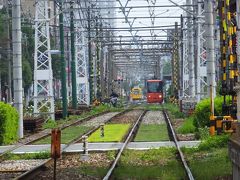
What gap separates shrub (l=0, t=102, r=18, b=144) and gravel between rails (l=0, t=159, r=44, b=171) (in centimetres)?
583

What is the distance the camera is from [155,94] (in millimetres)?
90375

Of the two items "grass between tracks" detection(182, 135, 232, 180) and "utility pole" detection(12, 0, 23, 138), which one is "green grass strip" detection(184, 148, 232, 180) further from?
"utility pole" detection(12, 0, 23, 138)

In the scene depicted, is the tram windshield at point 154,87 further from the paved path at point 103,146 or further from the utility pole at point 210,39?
the paved path at point 103,146

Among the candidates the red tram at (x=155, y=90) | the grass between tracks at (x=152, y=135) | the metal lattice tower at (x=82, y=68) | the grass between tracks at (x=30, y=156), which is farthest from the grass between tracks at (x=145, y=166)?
the red tram at (x=155, y=90)

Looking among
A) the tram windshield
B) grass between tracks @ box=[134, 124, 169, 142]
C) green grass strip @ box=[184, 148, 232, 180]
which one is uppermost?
the tram windshield

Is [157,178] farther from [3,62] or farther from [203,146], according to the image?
[3,62]

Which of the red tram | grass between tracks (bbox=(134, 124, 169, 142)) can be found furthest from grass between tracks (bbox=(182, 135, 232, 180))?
the red tram

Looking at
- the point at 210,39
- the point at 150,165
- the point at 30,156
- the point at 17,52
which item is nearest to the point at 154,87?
the point at 17,52

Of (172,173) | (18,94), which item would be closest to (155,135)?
(18,94)

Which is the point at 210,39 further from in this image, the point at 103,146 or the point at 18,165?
the point at 18,165

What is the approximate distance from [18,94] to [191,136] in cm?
775

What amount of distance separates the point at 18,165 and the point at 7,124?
7590 millimetres

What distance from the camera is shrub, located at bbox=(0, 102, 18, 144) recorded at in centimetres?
2486

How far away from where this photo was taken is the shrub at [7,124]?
2486 centimetres
